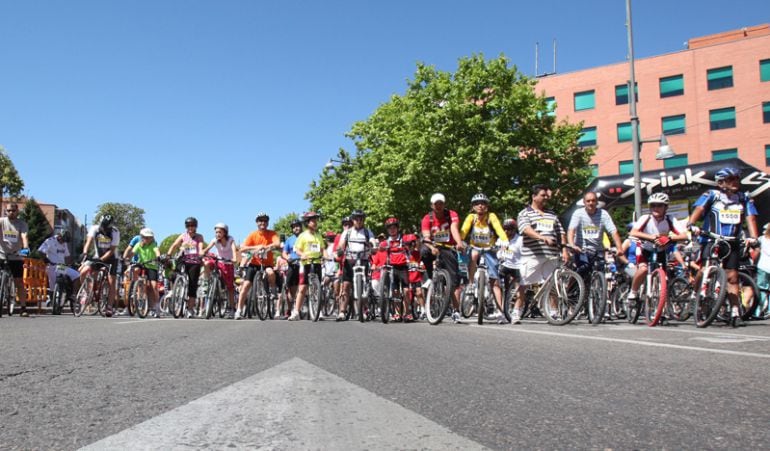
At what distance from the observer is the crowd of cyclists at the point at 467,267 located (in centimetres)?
850

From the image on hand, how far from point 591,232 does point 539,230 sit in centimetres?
108

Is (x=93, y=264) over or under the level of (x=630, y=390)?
over

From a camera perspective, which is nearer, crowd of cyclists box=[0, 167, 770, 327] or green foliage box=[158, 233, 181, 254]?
crowd of cyclists box=[0, 167, 770, 327]

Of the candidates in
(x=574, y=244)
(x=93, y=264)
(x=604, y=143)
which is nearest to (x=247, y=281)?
(x=93, y=264)

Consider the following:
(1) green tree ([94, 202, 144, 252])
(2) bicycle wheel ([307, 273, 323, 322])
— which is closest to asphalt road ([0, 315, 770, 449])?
(2) bicycle wheel ([307, 273, 323, 322])

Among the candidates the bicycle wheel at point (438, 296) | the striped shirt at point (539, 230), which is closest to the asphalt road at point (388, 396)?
the bicycle wheel at point (438, 296)

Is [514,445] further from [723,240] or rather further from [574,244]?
[574,244]

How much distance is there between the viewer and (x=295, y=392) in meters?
2.97

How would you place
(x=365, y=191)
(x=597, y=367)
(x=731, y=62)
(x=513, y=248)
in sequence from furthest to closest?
1. (x=731, y=62)
2. (x=365, y=191)
3. (x=513, y=248)
4. (x=597, y=367)

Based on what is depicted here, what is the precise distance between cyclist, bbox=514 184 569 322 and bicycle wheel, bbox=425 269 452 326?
98 centimetres

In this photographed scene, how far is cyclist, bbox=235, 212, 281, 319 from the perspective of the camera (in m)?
12.8

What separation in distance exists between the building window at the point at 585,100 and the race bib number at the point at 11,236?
46.8m

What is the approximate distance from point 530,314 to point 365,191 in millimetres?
22726

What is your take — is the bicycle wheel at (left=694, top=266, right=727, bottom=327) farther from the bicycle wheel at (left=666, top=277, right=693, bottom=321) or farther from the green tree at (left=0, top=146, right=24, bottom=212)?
the green tree at (left=0, top=146, right=24, bottom=212)
